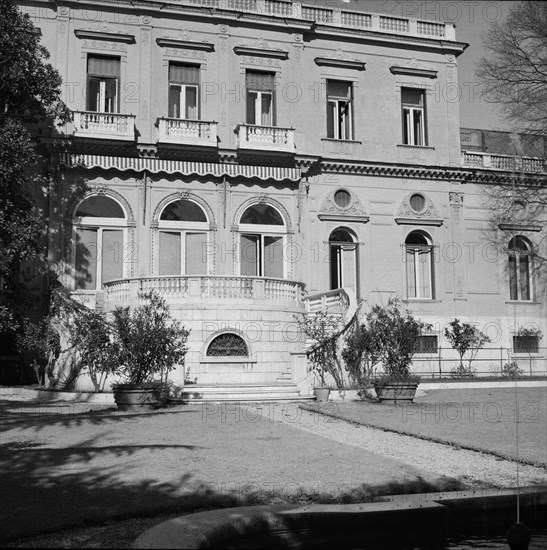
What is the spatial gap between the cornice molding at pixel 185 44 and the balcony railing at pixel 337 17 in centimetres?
134

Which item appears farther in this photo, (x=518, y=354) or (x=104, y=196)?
(x=518, y=354)

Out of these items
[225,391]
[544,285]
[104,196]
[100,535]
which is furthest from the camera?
[544,285]

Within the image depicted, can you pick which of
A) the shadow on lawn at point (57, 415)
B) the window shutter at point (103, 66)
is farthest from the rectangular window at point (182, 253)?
the shadow on lawn at point (57, 415)

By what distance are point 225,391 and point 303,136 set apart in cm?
1254

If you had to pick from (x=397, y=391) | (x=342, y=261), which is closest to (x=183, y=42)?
(x=342, y=261)

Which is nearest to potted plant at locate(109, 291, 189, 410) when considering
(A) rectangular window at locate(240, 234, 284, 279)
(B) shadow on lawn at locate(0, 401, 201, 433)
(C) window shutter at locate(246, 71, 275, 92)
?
(B) shadow on lawn at locate(0, 401, 201, 433)

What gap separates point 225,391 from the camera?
59.7 feet

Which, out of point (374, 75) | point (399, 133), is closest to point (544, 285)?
point (399, 133)

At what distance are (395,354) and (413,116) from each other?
46.6 feet

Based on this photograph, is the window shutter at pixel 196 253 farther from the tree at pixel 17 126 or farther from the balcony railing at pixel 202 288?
the tree at pixel 17 126

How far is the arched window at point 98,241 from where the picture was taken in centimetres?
2462

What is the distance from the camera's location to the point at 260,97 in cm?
2738

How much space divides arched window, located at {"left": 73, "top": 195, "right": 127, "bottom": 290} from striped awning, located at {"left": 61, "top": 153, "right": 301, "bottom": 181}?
4.03 ft

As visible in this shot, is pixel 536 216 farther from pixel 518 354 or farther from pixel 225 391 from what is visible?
pixel 225 391
